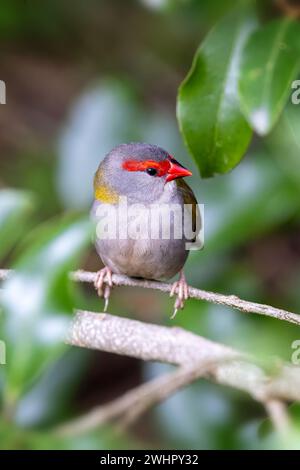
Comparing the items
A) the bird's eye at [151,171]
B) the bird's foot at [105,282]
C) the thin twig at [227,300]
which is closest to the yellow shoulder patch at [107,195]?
the bird's eye at [151,171]

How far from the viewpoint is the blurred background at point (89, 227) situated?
1983mm

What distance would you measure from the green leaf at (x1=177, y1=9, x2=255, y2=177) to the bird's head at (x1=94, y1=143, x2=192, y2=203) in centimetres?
28

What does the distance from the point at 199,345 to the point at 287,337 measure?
44.3 inches

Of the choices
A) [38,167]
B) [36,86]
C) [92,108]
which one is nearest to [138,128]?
[92,108]

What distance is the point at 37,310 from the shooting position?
6.28ft

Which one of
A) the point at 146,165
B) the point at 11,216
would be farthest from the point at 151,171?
the point at 11,216

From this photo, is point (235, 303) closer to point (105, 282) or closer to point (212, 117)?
point (212, 117)

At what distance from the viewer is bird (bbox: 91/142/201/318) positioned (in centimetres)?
292

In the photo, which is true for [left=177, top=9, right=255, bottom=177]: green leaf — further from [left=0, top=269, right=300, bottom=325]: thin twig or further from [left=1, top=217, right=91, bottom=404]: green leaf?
[left=1, top=217, right=91, bottom=404]: green leaf

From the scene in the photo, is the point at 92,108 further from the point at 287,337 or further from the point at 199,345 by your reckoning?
the point at 199,345

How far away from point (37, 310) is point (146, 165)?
4.04ft

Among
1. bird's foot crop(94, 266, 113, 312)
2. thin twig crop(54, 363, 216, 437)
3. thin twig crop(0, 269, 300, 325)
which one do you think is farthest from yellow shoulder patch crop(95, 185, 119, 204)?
thin twig crop(54, 363, 216, 437)

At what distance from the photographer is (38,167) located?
17.1 feet

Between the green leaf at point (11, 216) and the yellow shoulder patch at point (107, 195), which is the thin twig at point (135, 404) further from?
the yellow shoulder patch at point (107, 195)
